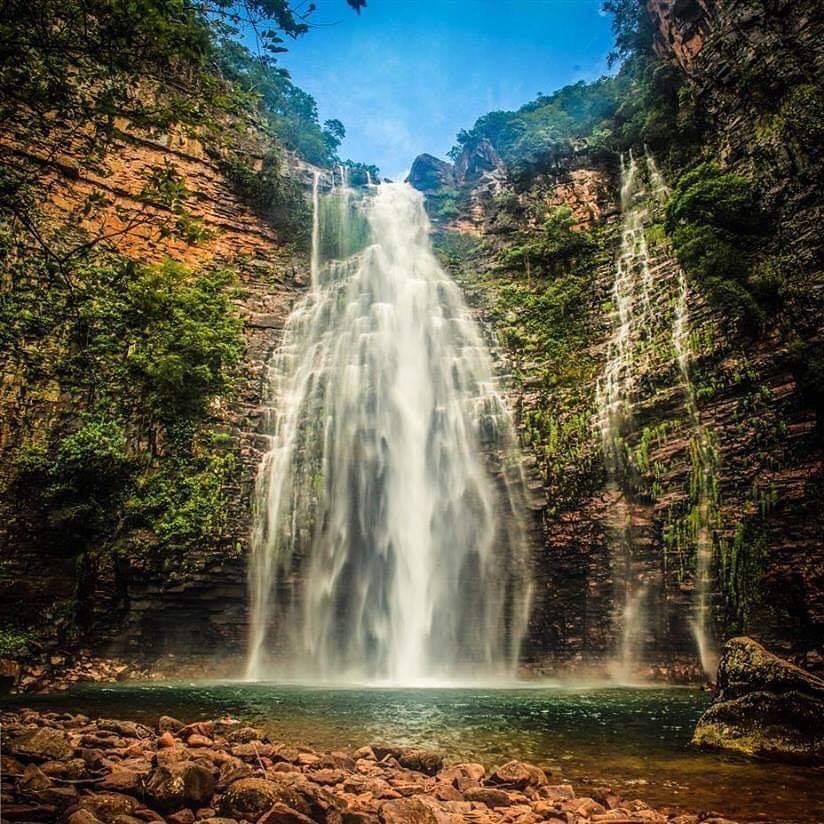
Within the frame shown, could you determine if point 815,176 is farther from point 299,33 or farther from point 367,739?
point 367,739

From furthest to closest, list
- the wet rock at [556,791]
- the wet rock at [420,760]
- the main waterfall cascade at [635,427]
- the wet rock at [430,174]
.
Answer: the wet rock at [430,174], the main waterfall cascade at [635,427], the wet rock at [420,760], the wet rock at [556,791]

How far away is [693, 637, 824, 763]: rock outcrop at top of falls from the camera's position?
20.4ft

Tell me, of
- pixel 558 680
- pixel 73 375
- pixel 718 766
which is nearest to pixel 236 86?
pixel 73 375

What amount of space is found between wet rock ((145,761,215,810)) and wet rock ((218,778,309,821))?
155mm

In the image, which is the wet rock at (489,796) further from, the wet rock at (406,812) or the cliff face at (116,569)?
the cliff face at (116,569)

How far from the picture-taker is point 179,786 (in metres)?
3.66

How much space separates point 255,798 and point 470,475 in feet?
43.4

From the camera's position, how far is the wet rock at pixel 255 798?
3.59m

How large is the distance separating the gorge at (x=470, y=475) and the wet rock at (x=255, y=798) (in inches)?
36.2

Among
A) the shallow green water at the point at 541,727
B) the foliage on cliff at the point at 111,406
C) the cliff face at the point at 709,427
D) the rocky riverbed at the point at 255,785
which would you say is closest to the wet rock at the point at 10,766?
the rocky riverbed at the point at 255,785

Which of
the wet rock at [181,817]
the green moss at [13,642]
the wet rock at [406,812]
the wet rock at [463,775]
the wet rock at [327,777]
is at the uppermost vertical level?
the wet rock at [181,817]

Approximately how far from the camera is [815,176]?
43.2 ft

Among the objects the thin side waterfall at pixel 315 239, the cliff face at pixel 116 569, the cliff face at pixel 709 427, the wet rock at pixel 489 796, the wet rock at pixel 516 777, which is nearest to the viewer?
the wet rock at pixel 489 796

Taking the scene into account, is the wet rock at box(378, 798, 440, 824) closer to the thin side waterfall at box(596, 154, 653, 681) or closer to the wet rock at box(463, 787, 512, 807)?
the wet rock at box(463, 787, 512, 807)
